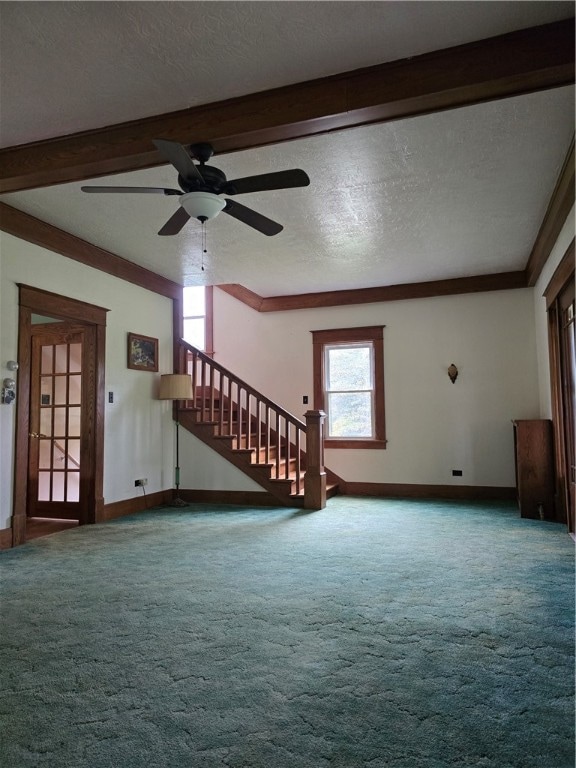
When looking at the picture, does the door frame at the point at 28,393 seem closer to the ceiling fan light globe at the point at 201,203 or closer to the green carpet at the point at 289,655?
the green carpet at the point at 289,655

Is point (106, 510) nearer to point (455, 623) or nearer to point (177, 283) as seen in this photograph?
point (177, 283)

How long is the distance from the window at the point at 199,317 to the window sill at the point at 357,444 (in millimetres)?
2609

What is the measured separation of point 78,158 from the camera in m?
3.19

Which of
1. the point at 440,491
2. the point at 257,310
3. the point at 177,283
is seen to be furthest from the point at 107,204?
the point at 440,491

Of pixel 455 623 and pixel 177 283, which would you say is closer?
pixel 455 623

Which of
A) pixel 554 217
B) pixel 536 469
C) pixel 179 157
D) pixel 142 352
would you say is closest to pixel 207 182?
pixel 179 157

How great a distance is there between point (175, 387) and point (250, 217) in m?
3.23

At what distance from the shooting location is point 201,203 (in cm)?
303

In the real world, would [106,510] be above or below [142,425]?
below

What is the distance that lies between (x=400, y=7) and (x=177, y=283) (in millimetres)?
4986

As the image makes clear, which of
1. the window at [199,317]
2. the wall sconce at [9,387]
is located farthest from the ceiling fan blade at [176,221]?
the window at [199,317]

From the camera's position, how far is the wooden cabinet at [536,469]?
507 cm

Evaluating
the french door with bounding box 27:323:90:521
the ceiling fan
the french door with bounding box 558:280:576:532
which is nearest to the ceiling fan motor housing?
the ceiling fan

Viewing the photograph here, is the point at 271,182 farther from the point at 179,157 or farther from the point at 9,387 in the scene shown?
the point at 9,387
